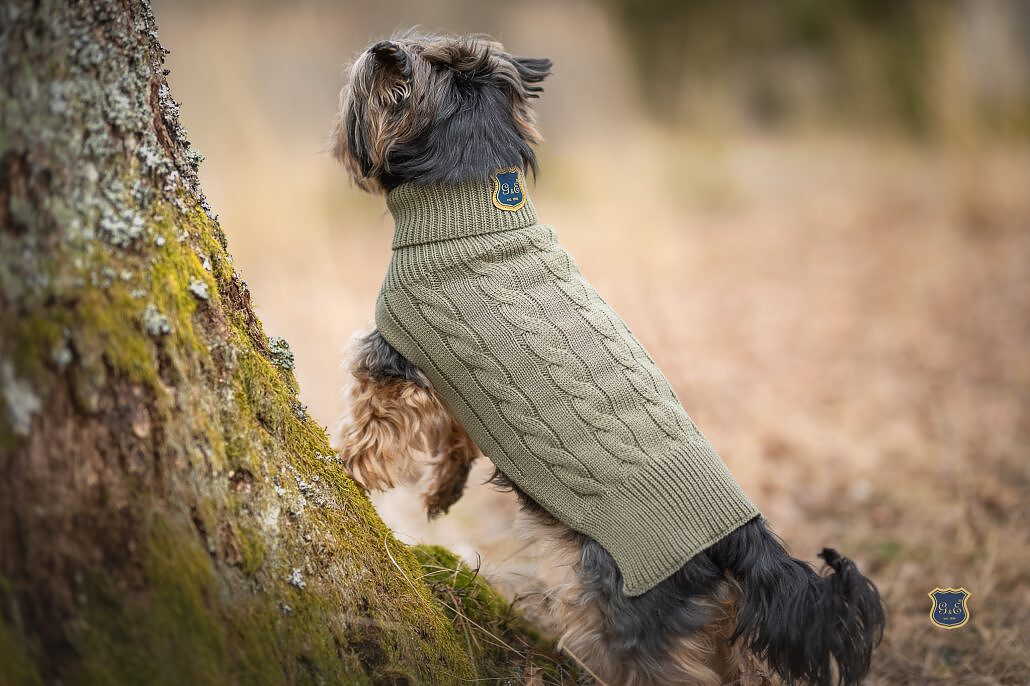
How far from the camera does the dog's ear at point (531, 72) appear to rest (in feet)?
10.9

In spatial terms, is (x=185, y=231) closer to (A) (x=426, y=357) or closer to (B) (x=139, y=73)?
(B) (x=139, y=73)

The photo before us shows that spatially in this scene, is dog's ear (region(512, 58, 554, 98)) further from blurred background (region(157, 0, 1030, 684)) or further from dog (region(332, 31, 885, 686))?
blurred background (region(157, 0, 1030, 684))

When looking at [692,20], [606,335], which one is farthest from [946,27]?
[606,335]

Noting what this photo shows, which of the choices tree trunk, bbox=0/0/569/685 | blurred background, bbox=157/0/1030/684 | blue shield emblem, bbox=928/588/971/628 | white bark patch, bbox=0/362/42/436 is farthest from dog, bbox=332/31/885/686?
white bark patch, bbox=0/362/42/436

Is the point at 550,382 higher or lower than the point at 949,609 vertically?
higher

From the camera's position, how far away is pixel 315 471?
250cm

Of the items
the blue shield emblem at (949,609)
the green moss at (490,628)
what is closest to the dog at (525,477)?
the green moss at (490,628)

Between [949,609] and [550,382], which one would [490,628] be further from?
[949,609]

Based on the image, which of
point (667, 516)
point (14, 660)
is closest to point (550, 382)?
point (667, 516)

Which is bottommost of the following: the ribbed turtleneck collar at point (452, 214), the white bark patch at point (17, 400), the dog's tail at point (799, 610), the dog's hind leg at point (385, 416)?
the dog's tail at point (799, 610)

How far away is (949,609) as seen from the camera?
3.72 m

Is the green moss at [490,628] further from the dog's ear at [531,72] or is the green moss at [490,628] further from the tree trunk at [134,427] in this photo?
the dog's ear at [531,72]

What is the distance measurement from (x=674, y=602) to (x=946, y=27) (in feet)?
44.4

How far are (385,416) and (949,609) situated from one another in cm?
284
